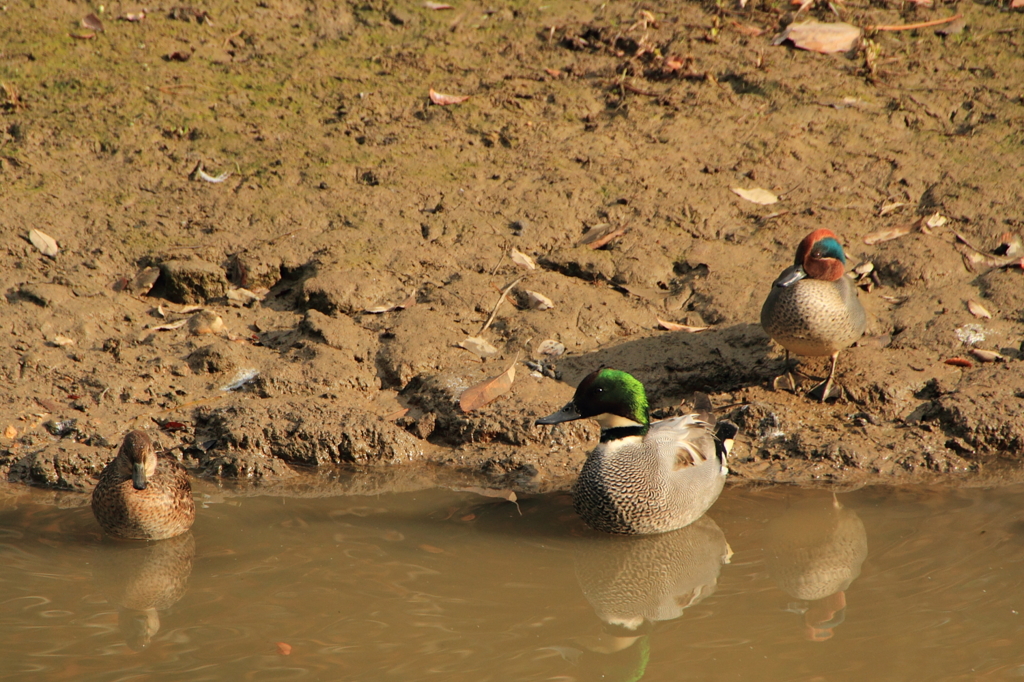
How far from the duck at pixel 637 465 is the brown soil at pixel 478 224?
0.48 metres

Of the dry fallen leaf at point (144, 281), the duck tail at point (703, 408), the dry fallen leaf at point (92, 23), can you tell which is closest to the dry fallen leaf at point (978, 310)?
the duck tail at point (703, 408)

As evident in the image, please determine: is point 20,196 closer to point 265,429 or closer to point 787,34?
point 265,429

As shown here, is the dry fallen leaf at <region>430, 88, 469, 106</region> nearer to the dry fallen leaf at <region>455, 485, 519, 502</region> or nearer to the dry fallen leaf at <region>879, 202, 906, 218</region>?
the dry fallen leaf at <region>879, 202, 906, 218</region>

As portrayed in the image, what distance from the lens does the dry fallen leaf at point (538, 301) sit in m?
5.89

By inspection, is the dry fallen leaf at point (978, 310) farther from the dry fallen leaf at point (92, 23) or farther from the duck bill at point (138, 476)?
the dry fallen leaf at point (92, 23)

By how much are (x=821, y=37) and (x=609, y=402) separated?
15.9ft

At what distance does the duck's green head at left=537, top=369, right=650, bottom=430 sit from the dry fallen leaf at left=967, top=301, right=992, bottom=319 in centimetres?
248

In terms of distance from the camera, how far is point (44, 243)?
238 inches

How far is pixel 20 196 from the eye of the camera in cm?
634

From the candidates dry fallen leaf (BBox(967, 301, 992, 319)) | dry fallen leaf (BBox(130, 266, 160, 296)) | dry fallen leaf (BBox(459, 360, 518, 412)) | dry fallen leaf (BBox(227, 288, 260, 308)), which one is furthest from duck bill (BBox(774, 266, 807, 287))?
dry fallen leaf (BBox(130, 266, 160, 296))

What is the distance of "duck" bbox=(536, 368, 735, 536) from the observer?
4305mm

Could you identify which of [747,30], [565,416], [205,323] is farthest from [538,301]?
[747,30]

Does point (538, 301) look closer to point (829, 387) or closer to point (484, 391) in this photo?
point (484, 391)

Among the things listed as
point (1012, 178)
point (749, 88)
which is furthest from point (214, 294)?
point (1012, 178)
